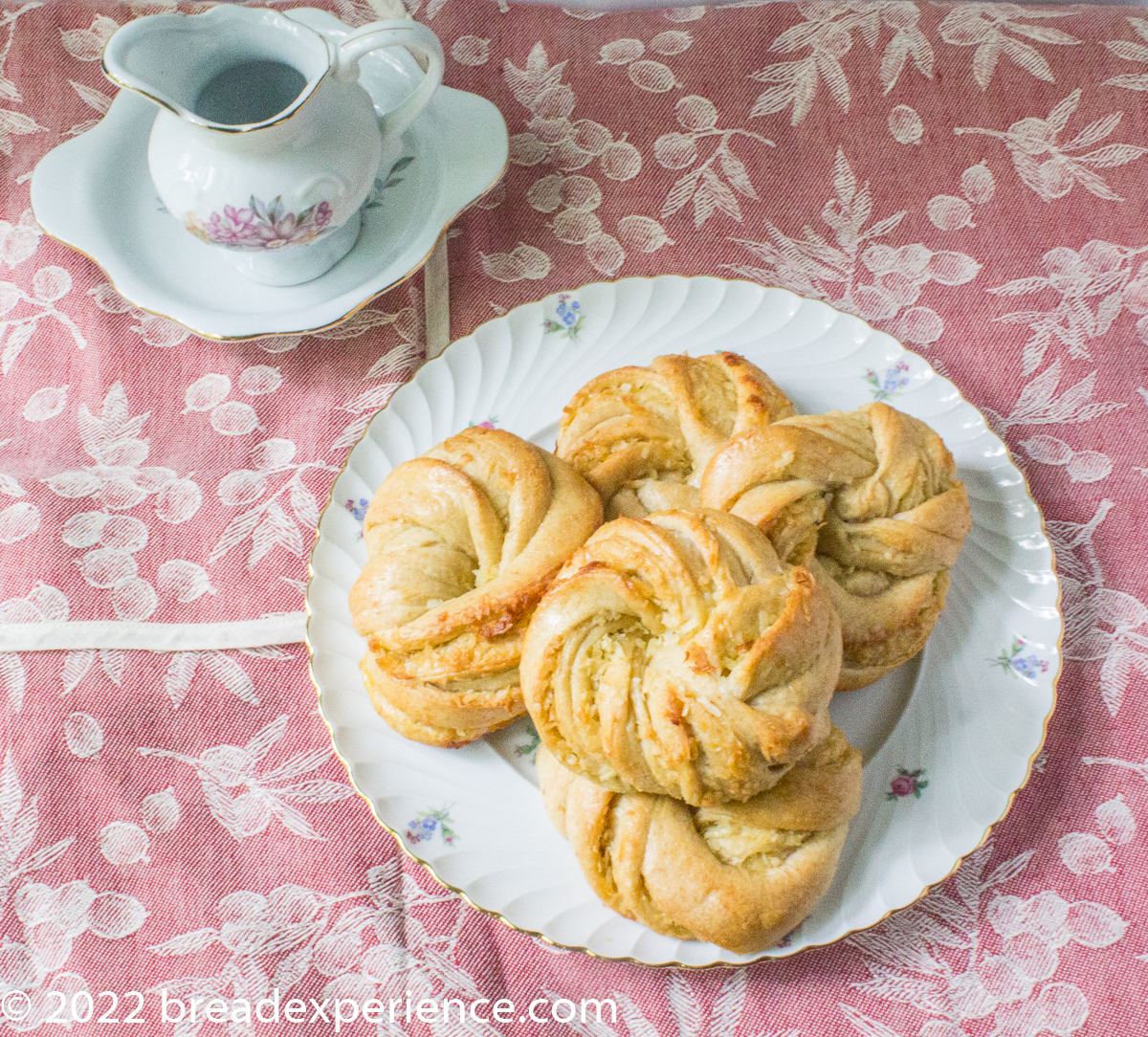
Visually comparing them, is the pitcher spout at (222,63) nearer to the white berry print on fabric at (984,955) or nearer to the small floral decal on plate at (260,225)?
the small floral decal on plate at (260,225)

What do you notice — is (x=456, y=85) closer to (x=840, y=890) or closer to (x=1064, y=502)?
(x=1064, y=502)

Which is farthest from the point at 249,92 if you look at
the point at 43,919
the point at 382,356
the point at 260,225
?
→ the point at 43,919

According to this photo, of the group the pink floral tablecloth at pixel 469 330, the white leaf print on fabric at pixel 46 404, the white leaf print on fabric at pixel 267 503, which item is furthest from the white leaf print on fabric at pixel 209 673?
the white leaf print on fabric at pixel 46 404

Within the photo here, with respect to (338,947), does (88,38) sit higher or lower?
higher

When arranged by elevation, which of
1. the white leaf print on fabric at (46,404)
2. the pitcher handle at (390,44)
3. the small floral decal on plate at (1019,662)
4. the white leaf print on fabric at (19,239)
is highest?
the pitcher handle at (390,44)

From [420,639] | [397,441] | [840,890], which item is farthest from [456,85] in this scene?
[840,890]

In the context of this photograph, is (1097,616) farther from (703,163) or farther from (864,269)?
(703,163)

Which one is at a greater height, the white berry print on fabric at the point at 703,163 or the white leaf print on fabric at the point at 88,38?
the white leaf print on fabric at the point at 88,38
